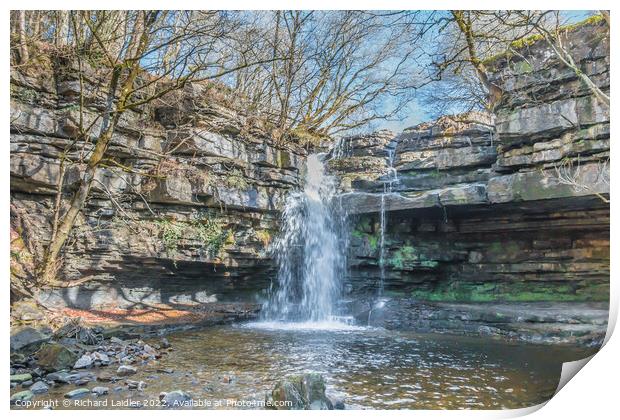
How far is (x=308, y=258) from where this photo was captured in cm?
737

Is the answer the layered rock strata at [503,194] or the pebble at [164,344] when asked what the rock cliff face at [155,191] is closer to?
the pebble at [164,344]

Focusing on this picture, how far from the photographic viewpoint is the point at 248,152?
6891mm

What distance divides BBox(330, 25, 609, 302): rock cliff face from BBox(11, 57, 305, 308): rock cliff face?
1.78m

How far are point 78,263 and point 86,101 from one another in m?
2.16

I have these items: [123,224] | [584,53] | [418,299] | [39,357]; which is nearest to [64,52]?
[123,224]

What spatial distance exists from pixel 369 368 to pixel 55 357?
2.53m

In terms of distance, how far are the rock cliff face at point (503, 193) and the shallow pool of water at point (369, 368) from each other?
1.45 metres

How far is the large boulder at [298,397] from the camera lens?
2723mm

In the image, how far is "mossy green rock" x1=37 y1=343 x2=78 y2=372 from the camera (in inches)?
123

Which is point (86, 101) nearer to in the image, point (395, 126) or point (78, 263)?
point (78, 263)

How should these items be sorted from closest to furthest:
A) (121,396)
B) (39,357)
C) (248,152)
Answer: (121,396), (39,357), (248,152)

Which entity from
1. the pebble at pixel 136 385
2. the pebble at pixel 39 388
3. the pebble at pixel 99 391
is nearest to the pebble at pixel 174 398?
the pebble at pixel 136 385

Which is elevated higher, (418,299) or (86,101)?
(86,101)

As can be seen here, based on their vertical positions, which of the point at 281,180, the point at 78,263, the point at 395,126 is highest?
the point at 395,126
